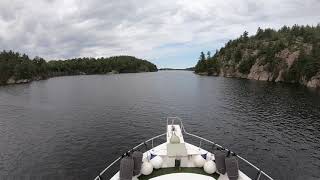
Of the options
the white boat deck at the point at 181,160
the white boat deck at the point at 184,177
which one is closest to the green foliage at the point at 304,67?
the white boat deck at the point at 181,160

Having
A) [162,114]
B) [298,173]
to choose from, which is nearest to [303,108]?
[162,114]

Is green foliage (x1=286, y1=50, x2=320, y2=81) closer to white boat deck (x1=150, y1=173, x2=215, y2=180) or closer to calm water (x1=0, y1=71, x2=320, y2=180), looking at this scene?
calm water (x1=0, y1=71, x2=320, y2=180)

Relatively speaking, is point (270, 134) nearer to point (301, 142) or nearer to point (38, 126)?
point (301, 142)

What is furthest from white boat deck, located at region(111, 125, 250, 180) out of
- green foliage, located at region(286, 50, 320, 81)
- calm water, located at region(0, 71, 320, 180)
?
green foliage, located at region(286, 50, 320, 81)

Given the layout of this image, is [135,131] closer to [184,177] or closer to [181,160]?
[181,160]

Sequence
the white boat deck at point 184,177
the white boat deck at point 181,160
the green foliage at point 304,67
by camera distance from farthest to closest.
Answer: the green foliage at point 304,67
the white boat deck at point 181,160
the white boat deck at point 184,177

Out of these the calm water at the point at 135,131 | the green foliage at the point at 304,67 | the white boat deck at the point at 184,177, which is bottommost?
the calm water at the point at 135,131

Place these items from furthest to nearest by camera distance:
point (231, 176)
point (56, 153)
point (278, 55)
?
1. point (278, 55)
2. point (56, 153)
3. point (231, 176)

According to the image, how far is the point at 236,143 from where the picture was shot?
52.2 metres

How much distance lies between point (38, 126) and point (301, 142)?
53034 mm

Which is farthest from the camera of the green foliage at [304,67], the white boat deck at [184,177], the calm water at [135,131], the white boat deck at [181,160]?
the green foliage at [304,67]

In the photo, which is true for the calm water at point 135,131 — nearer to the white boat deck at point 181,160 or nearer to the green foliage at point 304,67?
the white boat deck at point 181,160

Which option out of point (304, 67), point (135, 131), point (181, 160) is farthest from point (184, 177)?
point (304, 67)

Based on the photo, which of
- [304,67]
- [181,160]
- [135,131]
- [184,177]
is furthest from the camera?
[304,67]
